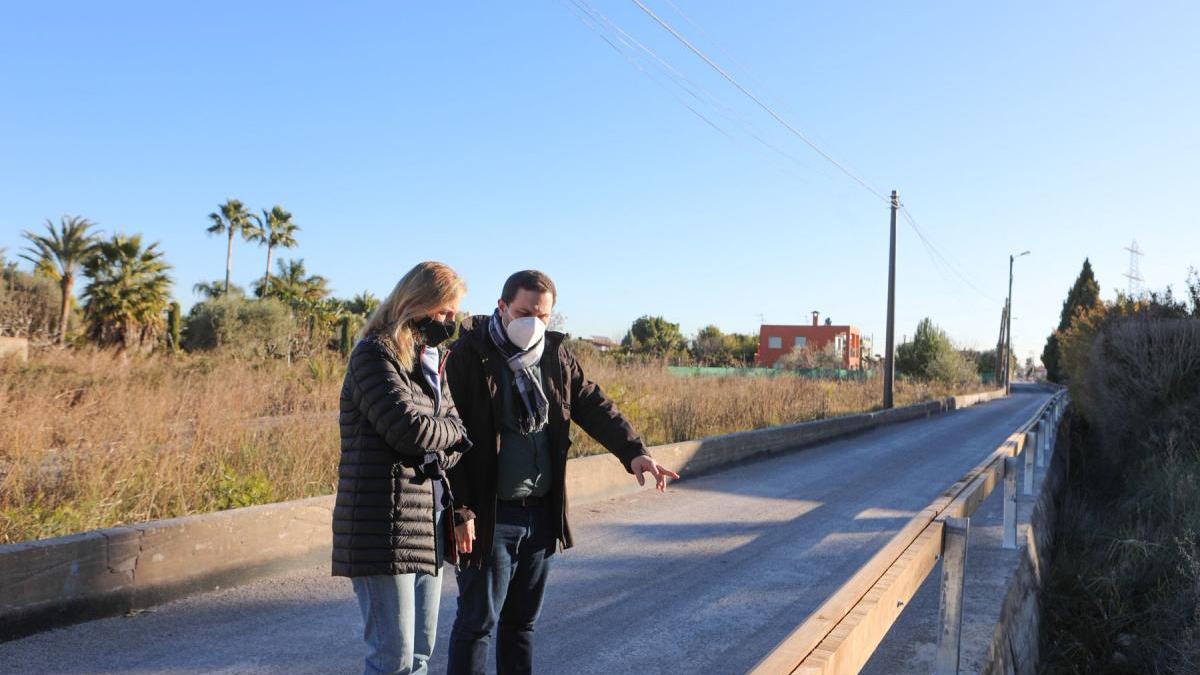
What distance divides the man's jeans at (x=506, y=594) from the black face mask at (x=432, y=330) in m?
0.66

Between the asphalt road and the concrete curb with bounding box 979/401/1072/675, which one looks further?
the concrete curb with bounding box 979/401/1072/675

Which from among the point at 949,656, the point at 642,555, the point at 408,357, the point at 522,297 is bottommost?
the point at 642,555

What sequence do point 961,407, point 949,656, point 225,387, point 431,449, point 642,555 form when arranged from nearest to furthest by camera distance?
point 431,449, point 949,656, point 642,555, point 225,387, point 961,407

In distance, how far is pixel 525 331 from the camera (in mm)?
3020

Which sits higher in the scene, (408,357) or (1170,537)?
(408,357)

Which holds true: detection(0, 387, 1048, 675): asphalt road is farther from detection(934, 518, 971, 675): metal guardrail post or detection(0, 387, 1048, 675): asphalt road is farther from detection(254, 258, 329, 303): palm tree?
detection(254, 258, 329, 303): palm tree

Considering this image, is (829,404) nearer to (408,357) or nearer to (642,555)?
(642,555)

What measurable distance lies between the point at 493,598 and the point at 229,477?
374 centimetres

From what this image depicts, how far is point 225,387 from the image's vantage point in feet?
27.8

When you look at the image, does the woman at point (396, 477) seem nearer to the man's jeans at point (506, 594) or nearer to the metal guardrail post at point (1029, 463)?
the man's jeans at point (506, 594)

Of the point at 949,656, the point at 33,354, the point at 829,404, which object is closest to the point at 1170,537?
the point at 949,656

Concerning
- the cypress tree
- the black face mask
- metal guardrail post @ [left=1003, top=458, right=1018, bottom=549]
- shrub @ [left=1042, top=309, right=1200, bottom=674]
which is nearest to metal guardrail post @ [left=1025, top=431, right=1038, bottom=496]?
shrub @ [left=1042, top=309, right=1200, bottom=674]

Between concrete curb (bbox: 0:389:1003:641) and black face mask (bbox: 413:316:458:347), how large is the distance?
2.82 m

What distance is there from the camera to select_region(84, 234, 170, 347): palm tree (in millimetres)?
34062
